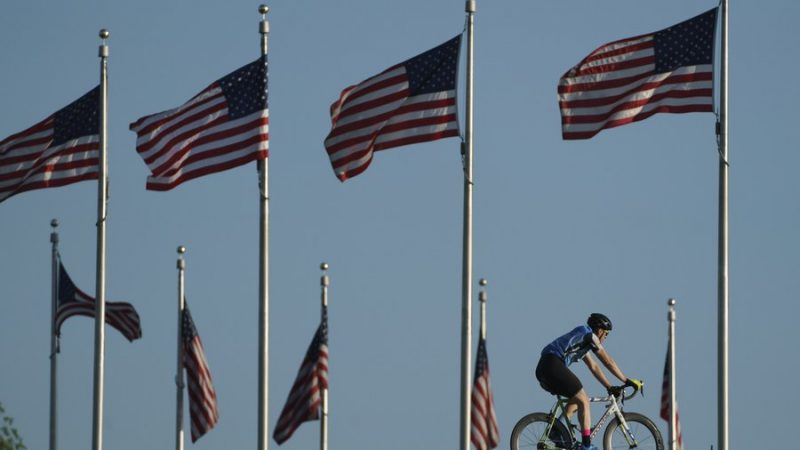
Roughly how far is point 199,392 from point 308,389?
7.22 ft

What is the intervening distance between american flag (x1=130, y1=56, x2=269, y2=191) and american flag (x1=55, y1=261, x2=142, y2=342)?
729 centimetres

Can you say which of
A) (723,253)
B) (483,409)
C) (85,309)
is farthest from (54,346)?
(723,253)

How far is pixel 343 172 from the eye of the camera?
124ft

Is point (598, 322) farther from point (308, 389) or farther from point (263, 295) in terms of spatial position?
point (308, 389)

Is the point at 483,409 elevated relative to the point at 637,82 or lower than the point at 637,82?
lower

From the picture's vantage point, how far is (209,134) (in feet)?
128

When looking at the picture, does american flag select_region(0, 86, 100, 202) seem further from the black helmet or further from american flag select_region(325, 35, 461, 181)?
the black helmet

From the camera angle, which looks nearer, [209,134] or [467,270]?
[467,270]

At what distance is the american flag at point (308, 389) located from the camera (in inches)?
1837

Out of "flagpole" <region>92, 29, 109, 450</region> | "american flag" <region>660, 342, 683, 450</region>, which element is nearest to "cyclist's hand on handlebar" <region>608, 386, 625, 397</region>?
"flagpole" <region>92, 29, 109, 450</region>

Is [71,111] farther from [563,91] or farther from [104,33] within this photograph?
[563,91]

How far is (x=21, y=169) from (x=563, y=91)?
10.1 meters

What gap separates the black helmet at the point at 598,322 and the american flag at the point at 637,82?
457 centimetres

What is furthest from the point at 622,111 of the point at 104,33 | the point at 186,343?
the point at 186,343
